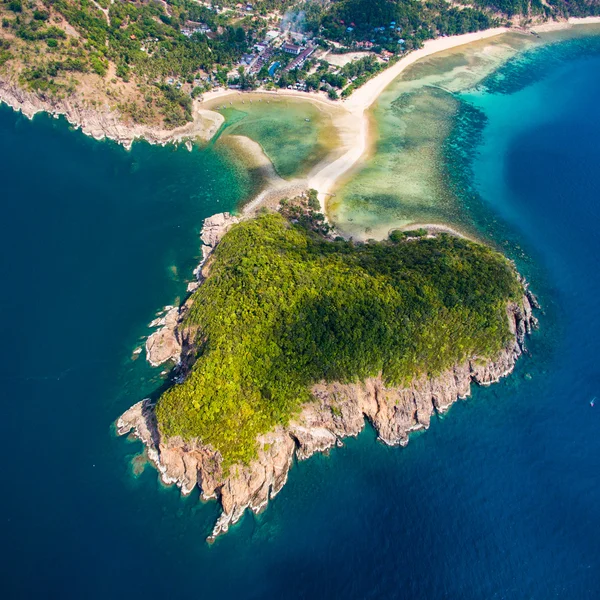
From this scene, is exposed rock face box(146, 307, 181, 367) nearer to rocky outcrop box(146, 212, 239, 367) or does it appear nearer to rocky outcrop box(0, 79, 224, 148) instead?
rocky outcrop box(146, 212, 239, 367)

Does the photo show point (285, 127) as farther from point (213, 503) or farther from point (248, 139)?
point (213, 503)

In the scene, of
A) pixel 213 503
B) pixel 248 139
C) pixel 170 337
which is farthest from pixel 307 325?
pixel 248 139

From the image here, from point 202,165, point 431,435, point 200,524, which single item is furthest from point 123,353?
point 202,165

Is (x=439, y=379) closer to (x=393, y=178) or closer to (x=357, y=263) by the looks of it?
(x=357, y=263)

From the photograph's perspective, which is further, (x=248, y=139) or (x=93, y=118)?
(x=248, y=139)

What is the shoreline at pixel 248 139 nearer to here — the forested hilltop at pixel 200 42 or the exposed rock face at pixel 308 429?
the forested hilltop at pixel 200 42

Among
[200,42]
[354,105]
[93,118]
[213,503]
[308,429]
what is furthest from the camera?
[200,42]

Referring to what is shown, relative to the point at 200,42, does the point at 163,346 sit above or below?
below
